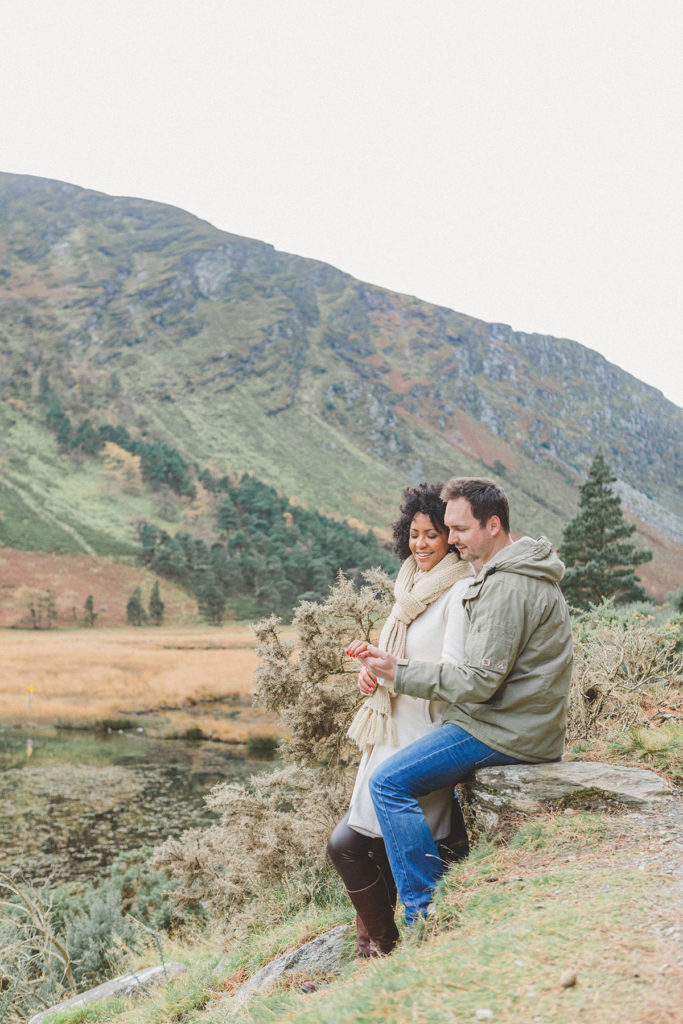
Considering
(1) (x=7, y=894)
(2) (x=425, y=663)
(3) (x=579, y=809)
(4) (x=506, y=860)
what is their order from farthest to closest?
1. (1) (x=7, y=894)
2. (3) (x=579, y=809)
3. (4) (x=506, y=860)
4. (2) (x=425, y=663)

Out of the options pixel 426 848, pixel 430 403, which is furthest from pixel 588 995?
pixel 430 403

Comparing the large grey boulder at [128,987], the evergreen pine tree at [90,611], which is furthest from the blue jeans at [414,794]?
the evergreen pine tree at [90,611]

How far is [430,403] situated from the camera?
167 metres

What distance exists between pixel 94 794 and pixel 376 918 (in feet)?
56.7

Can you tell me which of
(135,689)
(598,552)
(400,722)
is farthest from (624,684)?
(135,689)

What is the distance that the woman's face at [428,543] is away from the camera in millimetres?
3986

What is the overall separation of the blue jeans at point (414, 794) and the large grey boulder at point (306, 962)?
818mm

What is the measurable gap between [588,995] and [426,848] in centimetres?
126

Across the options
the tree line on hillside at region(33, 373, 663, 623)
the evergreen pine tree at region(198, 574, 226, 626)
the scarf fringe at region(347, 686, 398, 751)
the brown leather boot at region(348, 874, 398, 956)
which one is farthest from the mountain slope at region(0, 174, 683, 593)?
the brown leather boot at region(348, 874, 398, 956)

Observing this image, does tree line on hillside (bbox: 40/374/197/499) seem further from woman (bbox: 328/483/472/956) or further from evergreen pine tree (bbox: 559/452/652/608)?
woman (bbox: 328/483/472/956)

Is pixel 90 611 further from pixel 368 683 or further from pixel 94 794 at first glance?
pixel 368 683

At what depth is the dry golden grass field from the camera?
92.2 feet

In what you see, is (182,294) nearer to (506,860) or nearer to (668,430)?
(668,430)

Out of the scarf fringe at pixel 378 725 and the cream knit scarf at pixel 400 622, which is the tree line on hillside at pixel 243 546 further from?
the scarf fringe at pixel 378 725
